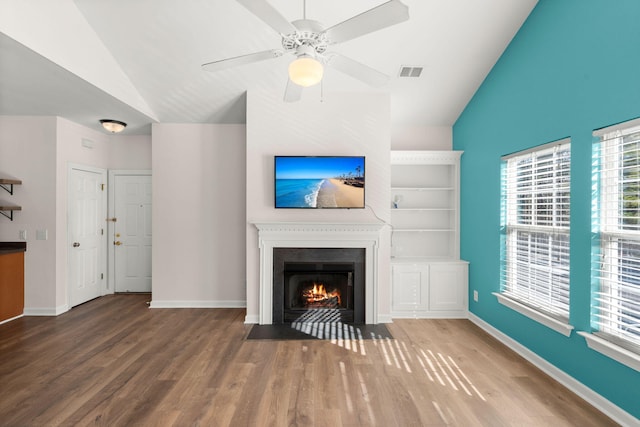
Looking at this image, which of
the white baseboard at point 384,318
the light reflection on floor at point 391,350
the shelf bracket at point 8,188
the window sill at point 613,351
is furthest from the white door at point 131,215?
the window sill at point 613,351

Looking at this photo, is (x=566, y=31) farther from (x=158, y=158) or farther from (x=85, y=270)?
(x=85, y=270)

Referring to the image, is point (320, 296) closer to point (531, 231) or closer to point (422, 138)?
point (531, 231)

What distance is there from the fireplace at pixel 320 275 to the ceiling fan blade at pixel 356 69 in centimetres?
216

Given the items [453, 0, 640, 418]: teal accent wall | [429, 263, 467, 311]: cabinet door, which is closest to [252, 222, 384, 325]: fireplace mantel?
[429, 263, 467, 311]: cabinet door

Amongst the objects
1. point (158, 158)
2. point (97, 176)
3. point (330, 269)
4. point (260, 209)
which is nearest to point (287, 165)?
point (260, 209)

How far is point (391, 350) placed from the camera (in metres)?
3.38

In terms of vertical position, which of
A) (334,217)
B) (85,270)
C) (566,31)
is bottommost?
(85,270)

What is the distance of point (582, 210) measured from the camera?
2588 mm

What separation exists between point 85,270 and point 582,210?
19.7ft

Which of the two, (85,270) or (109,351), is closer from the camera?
(109,351)

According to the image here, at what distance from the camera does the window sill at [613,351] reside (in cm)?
210

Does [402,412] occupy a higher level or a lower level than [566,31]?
lower

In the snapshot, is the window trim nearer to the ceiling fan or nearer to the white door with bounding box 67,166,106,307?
the ceiling fan

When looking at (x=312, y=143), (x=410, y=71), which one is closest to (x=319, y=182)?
(x=312, y=143)
